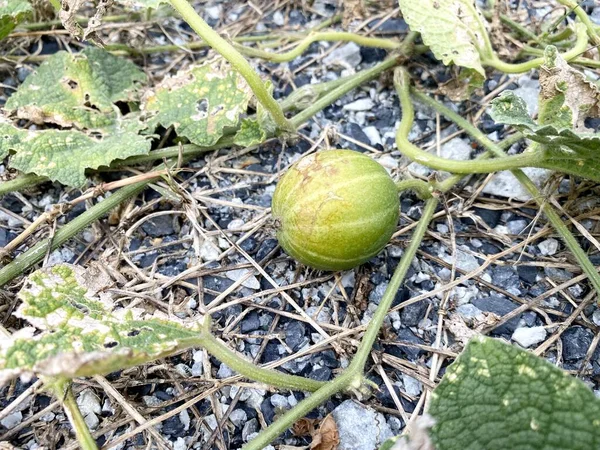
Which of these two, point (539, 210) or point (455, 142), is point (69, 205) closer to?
point (455, 142)

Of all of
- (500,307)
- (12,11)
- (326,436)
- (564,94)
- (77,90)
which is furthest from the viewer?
(77,90)

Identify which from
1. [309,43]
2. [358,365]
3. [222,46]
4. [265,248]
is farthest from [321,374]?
[309,43]

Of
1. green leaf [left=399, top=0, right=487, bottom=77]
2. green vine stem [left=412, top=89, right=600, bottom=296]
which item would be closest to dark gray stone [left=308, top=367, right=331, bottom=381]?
green vine stem [left=412, top=89, right=600, bottom=296]

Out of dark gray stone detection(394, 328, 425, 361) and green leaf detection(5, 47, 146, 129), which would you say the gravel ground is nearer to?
dark gray stone detection(394, 328, 425, 361)

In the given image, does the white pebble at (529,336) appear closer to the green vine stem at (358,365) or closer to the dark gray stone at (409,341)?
the dark gray stone at (409,341)

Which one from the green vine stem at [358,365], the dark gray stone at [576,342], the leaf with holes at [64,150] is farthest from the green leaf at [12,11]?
the dark gray stone at [576,342]

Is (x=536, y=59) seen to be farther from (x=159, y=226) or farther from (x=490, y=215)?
(x=159, y=226)
